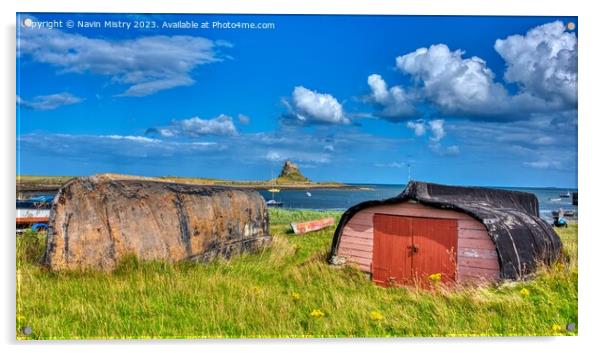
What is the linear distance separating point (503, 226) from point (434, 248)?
0.97 m

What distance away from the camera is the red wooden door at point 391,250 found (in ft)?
26.7

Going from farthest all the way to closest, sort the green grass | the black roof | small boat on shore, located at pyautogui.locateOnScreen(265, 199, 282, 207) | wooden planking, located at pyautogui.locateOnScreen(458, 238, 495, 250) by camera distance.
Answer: small boat on shore, located at pyautogui.locateOnScreen(265, 199, 282, 207), wooden planking, located at pyautogui.locateOnScreen(458, 238, 495, 250), the black roof, the green grass

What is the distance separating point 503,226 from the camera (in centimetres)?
772

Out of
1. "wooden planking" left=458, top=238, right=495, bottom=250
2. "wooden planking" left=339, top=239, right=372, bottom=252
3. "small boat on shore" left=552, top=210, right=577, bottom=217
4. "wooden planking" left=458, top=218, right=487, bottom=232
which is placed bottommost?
"wooden planking" left=339, top=239, right=372, bottom=252

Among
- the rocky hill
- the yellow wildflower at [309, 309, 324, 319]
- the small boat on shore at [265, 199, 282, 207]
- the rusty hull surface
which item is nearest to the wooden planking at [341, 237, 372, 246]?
the rocky hill

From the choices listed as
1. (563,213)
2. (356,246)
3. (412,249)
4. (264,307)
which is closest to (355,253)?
(356,246)

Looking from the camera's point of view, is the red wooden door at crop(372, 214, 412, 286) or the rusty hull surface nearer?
the rusty hull surface

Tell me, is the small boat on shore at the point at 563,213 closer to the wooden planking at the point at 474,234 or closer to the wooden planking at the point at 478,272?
the wooden planking at the point at 474,234

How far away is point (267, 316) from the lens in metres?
6.61

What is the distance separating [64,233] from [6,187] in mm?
1366

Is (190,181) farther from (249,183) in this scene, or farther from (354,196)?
(354,196)

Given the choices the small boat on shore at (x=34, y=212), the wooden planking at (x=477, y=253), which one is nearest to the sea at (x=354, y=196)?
the wooden planking at (x=477, y=253)

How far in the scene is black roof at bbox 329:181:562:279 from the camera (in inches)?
292

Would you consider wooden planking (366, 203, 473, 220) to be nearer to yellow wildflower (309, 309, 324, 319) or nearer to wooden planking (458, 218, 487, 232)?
wooden planking (458, 218, 487, 232)
